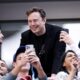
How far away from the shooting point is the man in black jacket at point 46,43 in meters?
1.97

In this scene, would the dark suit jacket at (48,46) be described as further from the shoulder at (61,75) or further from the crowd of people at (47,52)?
the shoulder at (61,75)

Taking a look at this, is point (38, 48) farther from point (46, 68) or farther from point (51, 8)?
point (51, 8)

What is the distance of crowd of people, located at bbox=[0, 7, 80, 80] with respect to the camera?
179 cm

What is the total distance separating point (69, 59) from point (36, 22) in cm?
28

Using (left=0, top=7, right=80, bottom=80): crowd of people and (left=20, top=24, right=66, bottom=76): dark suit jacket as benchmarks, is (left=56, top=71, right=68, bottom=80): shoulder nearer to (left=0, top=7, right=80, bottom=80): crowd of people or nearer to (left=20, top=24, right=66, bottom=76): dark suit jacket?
(left=0, top=7, right=80, bottom=80): crowd of people

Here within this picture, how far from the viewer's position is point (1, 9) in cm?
426

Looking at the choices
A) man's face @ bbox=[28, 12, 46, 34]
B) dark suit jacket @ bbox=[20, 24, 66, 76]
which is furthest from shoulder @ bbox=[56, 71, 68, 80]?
man's face @ bbox=[28, 12, 46, 34]

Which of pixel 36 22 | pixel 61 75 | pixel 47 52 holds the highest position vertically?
pixel 36 22

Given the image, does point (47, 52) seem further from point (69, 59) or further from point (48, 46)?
point (69, 59)

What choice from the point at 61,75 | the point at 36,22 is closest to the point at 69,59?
the point at 61,75

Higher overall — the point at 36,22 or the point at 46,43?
the point at 36,22

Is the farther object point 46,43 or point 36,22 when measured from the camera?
point 46,43

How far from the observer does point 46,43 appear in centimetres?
203

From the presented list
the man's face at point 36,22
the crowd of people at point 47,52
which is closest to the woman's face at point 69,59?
the crowd of people at point 47,52
